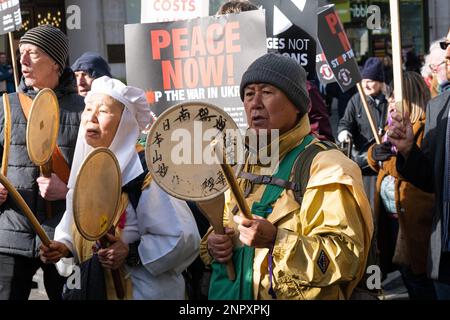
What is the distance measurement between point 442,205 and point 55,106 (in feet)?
5.55

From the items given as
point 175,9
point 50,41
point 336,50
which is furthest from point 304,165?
point 336,50

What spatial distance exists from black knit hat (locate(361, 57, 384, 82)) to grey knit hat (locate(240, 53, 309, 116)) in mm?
4489

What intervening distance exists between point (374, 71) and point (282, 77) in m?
4.64

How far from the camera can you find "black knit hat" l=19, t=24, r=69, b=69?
14.2 ft

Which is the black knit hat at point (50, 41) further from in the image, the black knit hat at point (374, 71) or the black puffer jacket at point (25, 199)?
the black knit hat at point (374, 71)

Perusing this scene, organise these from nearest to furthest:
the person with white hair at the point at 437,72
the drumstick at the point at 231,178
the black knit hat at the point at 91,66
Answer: the drumstick at the point at 231,178, the person with white hair at the point at 437,72, the black knit hat at the point at 91,66

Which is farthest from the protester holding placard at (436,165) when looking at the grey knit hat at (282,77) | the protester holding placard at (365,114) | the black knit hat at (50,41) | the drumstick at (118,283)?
the protester holding placard at (365,114)

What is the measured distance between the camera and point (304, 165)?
9.75 ft

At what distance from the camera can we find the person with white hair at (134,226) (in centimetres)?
335

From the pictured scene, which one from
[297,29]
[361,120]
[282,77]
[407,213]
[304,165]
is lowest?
[407,213]

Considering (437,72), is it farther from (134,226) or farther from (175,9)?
(134,226)

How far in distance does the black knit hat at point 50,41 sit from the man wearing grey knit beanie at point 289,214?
154 centimetres

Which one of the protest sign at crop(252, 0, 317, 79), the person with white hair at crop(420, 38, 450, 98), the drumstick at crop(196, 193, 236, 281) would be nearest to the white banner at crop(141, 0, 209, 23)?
the protest sign at crop(252, 0, 317, 79)

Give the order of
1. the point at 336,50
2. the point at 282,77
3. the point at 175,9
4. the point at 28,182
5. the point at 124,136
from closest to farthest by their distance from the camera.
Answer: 1. the point at 282,77
2. the point at 124,136
3. the point at 28,182
4. the point at 175,9
5. the point at 336,50
